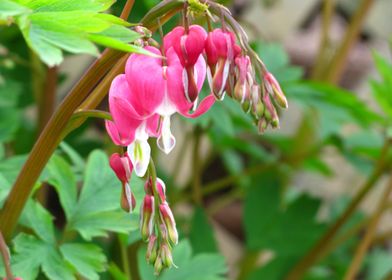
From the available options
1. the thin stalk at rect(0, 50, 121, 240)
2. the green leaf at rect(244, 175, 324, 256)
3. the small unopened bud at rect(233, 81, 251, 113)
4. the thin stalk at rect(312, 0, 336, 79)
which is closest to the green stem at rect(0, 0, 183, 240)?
the thin stalk at rect(0, 50, 121, 240)

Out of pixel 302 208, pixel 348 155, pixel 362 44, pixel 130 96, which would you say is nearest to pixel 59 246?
pixel 130 96

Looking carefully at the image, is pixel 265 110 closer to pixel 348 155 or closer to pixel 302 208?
pixel 302 208

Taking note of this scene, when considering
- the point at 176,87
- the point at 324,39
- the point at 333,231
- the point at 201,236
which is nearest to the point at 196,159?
the point at 201,236

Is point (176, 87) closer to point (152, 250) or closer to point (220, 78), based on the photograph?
point (220, 78)

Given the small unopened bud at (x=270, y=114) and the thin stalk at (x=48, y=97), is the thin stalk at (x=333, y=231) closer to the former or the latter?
the thin stalk at (x=48, y=97)

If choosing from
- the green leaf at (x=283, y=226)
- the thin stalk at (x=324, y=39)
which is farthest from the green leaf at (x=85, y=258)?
the thin stalk at (x=324, y=39)

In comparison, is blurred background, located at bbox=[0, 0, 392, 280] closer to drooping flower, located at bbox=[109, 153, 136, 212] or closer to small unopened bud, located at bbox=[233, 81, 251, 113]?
drooping flower, located at bbox=[109, 153, 136, 212]
